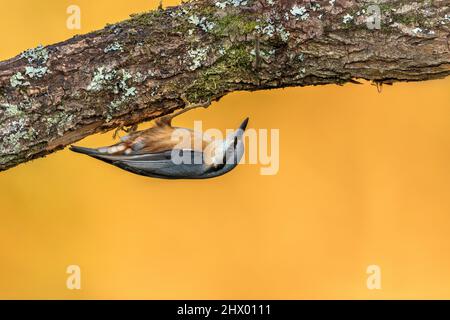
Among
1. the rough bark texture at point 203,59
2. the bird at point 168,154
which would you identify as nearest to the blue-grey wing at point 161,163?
the bird at point 168,154

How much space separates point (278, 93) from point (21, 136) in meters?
1.67

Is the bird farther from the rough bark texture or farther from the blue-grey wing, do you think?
the rough bark texture

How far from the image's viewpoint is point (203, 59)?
7.11 ft

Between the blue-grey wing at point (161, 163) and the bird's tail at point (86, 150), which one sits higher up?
the bird's tail at point (86, 150)

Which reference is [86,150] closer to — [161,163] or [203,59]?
[161,163]

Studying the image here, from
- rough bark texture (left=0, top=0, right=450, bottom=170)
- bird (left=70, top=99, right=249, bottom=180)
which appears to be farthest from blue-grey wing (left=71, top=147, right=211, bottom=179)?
rough bark texture (left=0, top=0, right=450, bottom=170)

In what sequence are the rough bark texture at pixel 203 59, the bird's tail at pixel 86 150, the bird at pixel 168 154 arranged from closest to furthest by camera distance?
the rough bark texture at pixel 203 59, the bird's tail at pixel 86 150, the bird at pixel 168 154

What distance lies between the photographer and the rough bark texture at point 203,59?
215 centimetres

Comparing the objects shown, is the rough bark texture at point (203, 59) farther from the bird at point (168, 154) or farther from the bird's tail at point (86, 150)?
the bird at point (168, 154)

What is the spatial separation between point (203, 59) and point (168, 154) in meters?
0.50

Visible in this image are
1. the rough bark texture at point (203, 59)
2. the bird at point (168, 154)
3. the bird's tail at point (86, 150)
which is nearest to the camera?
the rough bark texture at point (203, 59)

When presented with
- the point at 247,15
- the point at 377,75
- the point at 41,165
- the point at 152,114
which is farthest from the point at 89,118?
the point at 41,165

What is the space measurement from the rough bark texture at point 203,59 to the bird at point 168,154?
32 centimetres

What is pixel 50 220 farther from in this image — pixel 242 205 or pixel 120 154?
pixel 120 154
